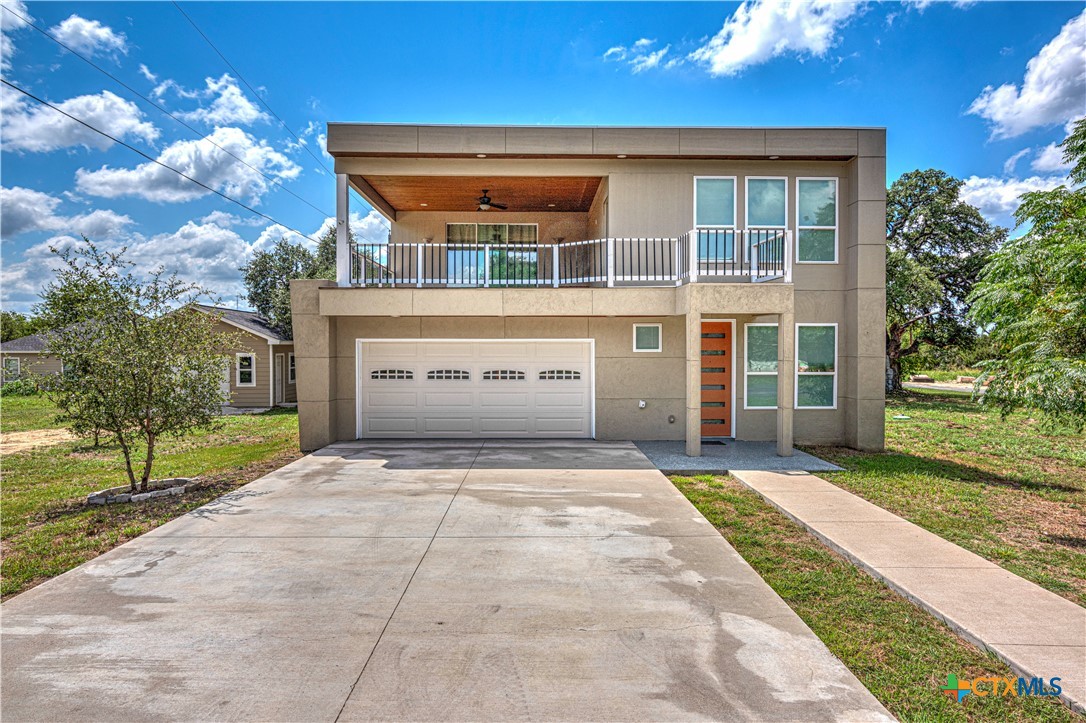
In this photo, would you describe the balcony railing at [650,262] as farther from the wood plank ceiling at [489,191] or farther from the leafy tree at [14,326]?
the leafy tree at [14,326]

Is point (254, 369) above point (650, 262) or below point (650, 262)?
below

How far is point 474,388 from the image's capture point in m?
10.6

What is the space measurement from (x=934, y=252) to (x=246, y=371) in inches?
1125

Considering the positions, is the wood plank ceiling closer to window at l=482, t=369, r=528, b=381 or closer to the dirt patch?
window at l=482, t=369, r=528, b=381

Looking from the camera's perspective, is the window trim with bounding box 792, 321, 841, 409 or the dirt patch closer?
the window trim with bounding box 792, 321, 841, 409

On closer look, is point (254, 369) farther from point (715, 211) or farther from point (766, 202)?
Result: point (766, 202)

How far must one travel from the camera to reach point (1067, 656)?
3.04m

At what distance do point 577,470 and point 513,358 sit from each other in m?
3.39

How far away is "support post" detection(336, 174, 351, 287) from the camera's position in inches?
382

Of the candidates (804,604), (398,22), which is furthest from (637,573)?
(398,22)

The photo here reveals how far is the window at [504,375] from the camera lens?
10.6 meters

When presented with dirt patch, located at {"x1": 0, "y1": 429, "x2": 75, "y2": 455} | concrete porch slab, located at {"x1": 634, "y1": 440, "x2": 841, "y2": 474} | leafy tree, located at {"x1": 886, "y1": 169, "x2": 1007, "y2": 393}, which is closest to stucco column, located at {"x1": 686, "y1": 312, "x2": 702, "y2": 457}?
concrete porch slab, located at {"x1": 634, "y1": 440, "x2": 841, "y2": 474}

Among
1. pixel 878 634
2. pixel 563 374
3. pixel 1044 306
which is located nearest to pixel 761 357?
pixel 563 374

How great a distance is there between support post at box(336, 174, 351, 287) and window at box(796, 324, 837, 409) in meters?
8.48
